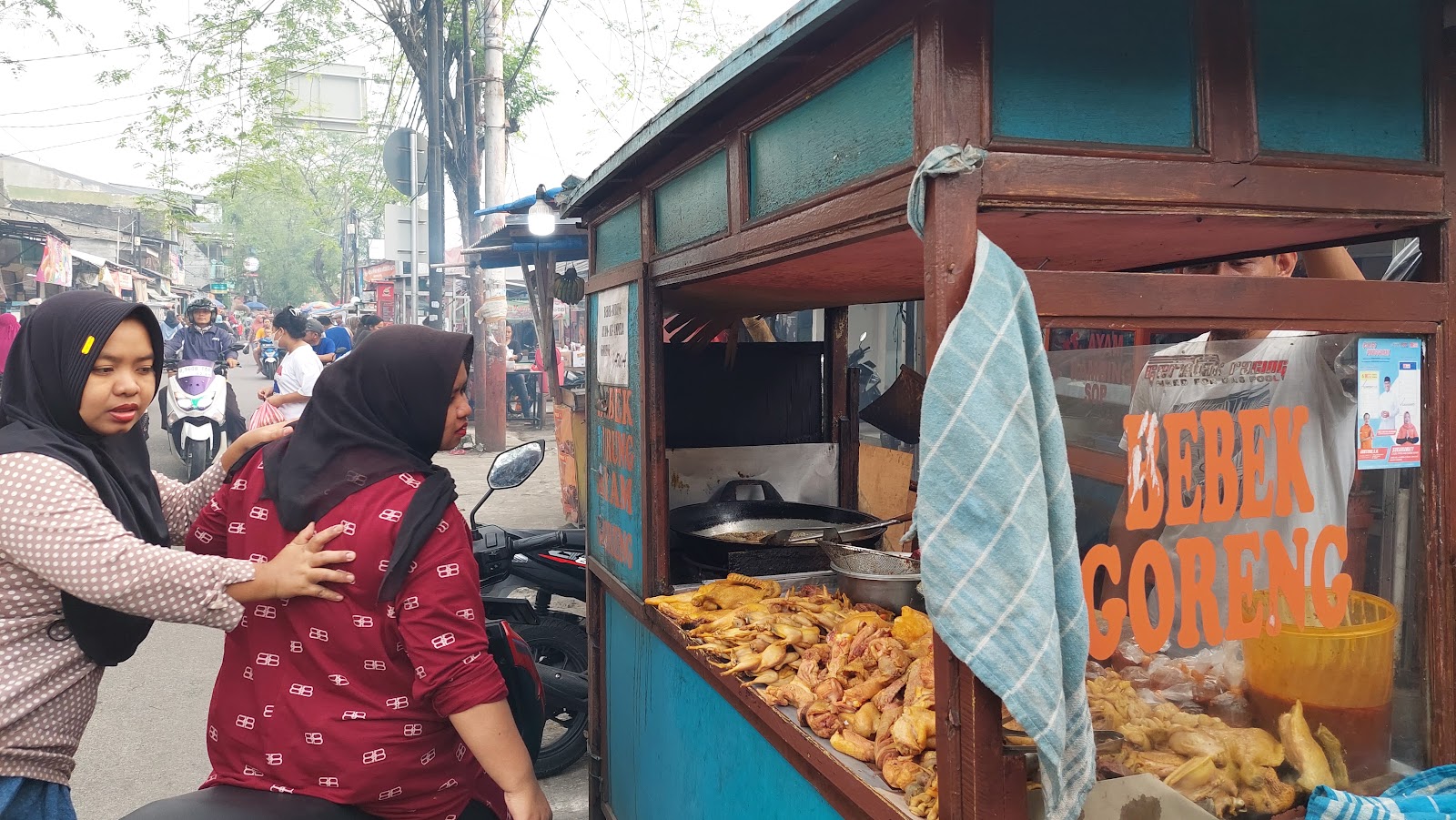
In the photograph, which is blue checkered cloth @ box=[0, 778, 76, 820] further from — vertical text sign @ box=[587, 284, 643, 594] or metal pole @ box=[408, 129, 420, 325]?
metal pole @ box=[408, 129, 420, 325]

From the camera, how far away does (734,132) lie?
7.54ft

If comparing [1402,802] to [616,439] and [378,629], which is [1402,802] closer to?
[378,629]

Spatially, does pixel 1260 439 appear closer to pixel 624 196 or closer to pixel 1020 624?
pixel 1020 624

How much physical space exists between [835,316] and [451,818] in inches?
112

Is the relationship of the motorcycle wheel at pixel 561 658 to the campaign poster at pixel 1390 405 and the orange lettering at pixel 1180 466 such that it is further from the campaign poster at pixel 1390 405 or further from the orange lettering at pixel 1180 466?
the campaign poster at pixel 1390 405

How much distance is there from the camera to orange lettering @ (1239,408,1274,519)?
1.70 metres

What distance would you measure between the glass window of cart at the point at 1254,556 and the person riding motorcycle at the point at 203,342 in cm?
1022

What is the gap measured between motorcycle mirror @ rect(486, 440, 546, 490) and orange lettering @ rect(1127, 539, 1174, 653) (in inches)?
112

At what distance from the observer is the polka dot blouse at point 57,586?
178 cm

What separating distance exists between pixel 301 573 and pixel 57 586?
1.51 ft

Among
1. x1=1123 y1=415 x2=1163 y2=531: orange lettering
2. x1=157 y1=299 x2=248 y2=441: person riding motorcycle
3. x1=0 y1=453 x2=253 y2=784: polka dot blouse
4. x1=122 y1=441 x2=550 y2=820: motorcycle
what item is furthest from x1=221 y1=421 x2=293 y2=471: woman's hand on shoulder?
x1=157 y1=299 x2=248 y2=441: person riding motorcycle

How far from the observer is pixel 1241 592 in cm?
175

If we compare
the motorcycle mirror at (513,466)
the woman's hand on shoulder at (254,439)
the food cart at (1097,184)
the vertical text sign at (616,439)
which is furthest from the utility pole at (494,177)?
the food cart at (1097,184)

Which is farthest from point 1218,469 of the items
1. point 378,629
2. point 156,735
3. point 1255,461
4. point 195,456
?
point 195,456
